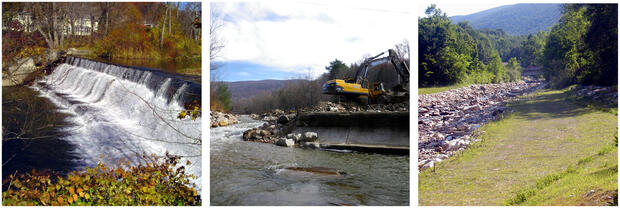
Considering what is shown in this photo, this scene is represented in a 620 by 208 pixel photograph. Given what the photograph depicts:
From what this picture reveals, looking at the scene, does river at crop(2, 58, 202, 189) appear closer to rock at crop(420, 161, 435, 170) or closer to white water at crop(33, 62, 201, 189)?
white water at crop(33, 62, 201, 189)

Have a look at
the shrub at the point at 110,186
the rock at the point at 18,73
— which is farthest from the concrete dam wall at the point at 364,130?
the rock at the point at 18,73

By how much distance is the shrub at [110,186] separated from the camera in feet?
11.5

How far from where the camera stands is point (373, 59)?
3.76 m

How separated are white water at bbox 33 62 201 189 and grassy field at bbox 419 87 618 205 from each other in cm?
231

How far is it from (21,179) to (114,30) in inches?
57.8

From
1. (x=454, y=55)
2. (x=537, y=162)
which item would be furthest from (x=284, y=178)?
(x=537, y=162)

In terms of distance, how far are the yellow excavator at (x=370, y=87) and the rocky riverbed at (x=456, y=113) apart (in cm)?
49

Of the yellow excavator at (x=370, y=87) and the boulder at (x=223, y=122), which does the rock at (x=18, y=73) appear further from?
the yellow excavator at (x=370, y=87)

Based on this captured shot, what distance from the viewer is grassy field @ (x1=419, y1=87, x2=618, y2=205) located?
155 inches

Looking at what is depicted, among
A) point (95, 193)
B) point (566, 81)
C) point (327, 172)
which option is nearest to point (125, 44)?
point (95, 193)

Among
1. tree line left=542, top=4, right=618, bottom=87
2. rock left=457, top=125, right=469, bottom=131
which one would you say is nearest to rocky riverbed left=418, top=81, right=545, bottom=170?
rock left=457, top=125, right=469, bottom=131

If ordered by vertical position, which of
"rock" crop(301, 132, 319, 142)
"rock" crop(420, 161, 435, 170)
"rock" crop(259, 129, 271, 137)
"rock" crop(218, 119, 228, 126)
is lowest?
"rock" crop(420, 161, 435, 170)

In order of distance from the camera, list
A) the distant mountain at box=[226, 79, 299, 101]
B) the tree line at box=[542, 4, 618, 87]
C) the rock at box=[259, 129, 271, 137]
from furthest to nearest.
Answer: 1. the tree line at box=[542, 4, 618, 87]
2. the rock at box=[259, 129, 271, 137]
3. the distant mountain at box=[226, 79, 299, 101]

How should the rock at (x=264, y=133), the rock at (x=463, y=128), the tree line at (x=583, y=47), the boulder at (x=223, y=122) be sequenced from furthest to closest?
the rock at (x=463, y=128), the tree line at (x=583, y=47), the rock at (x=264, y=133), the boulder at (x=223, y=122)
